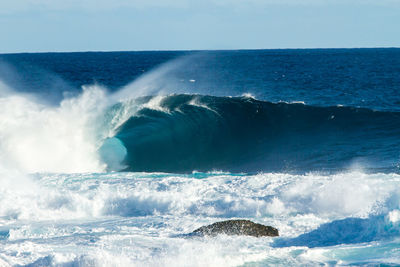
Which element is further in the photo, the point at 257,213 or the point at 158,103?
the point at 158,103

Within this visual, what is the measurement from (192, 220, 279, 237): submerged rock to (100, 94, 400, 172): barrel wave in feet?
23.4

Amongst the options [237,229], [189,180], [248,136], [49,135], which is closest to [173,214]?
[189,180]

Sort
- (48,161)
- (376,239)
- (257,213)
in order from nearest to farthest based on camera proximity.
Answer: (376,239), (257,213), (48,161)

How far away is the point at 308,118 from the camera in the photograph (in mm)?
22016

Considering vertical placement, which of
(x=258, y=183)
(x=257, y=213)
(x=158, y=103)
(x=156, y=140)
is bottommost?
(x=257, y=213)

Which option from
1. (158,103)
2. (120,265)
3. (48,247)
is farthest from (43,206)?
(158,103)

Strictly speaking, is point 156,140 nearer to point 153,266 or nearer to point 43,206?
point 43,206

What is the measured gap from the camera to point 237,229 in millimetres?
8906

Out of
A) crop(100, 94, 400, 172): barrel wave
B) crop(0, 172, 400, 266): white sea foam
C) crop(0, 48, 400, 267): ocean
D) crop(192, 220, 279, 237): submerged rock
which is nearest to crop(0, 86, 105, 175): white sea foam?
crop(0, 48, 400, 267): ocean

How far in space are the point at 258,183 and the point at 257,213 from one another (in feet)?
5.71

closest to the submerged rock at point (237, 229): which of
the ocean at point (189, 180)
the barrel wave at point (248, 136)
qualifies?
the ocean at point (189, 180)

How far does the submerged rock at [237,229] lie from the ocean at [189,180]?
8.2 inches

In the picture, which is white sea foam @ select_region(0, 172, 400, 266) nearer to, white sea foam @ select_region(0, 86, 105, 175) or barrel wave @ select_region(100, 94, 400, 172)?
white sea foam @ select_region(0, 86, 105, 175)

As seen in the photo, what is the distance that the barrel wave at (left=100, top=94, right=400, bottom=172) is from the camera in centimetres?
1748
